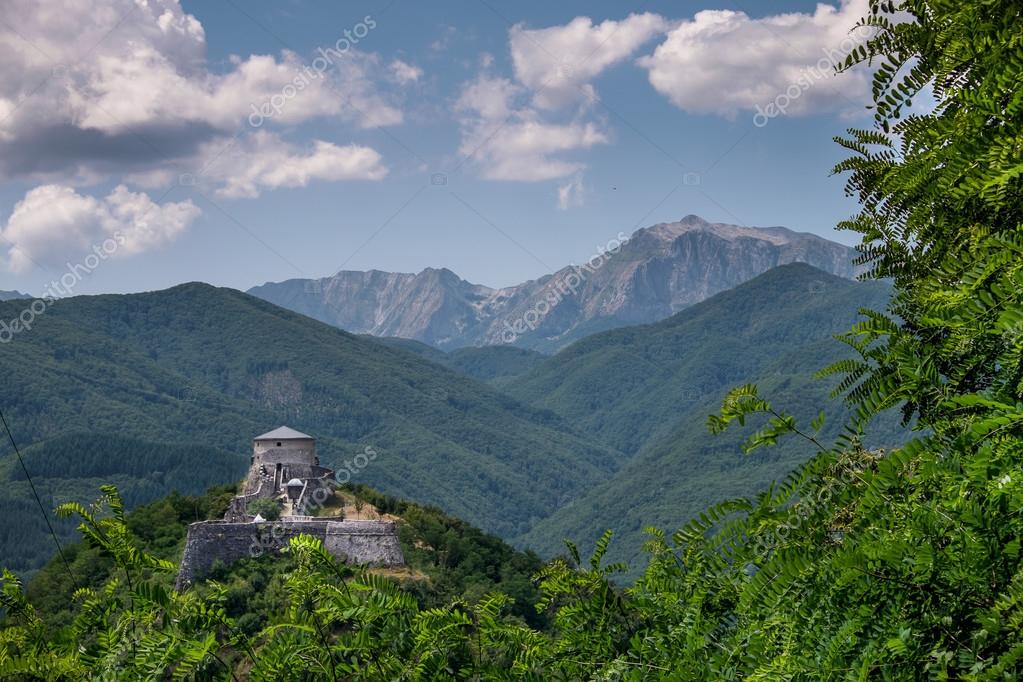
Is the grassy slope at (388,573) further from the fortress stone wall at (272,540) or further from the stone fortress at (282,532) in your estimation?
the stone fortress at (282,532)

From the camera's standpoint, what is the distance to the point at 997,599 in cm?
370

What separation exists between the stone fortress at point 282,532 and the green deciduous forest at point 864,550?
35.9m

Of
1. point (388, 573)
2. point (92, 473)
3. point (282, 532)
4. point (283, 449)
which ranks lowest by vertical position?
point (92, 473)

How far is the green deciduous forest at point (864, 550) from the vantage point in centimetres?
388

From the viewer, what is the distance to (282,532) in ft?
145

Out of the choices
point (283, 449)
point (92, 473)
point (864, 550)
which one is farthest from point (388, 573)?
point (92, 473)

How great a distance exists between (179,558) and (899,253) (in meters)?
44.7

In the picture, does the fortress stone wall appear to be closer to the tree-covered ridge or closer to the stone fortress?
the stone fortress

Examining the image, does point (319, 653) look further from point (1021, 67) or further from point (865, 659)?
point (1021, 67)

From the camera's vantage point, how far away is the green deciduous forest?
12.7 feet

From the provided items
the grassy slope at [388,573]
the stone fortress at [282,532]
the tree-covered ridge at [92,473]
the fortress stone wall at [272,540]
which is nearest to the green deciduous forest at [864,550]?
the grassy slope at [388,573]

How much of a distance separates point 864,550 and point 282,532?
42716 mm

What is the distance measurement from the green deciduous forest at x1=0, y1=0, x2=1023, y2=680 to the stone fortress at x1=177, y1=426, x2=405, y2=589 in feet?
118

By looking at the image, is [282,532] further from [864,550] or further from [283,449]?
[864,550]
